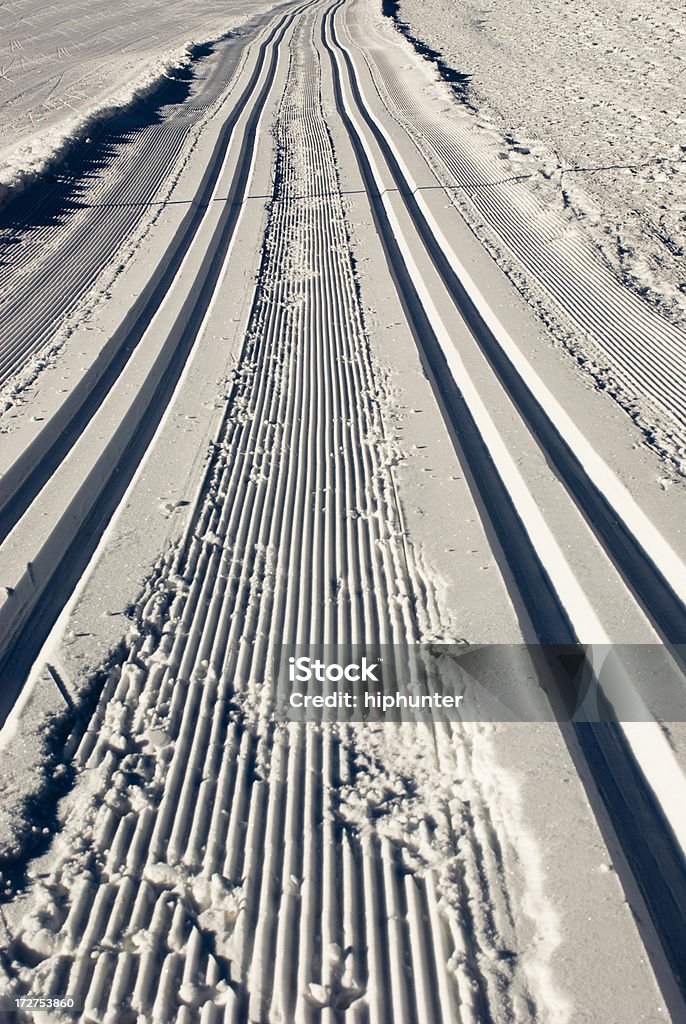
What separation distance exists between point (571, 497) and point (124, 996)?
4.94m

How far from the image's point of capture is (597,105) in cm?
1609

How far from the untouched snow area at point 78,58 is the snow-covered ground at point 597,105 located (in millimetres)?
9331

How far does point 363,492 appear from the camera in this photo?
6.20 m

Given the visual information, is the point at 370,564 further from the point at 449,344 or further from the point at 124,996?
the point at 449,344

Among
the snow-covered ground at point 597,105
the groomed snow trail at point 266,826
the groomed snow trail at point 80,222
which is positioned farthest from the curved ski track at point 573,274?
the groomed snow trail at point 80,222

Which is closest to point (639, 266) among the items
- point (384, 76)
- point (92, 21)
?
point (384, 76)

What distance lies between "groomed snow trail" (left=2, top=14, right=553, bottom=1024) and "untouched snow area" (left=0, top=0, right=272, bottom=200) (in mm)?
10519

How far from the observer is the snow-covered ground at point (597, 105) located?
34.4 feet
